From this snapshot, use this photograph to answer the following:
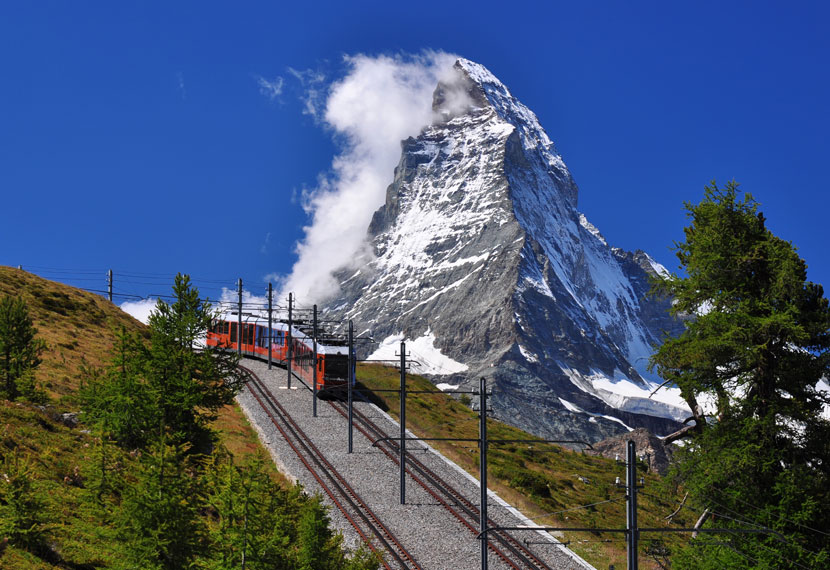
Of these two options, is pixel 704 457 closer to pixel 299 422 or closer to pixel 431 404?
pixel 299 422

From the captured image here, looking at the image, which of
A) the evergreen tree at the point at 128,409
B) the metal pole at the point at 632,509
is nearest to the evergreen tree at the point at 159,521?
the evergreen tree at the point at 128,409

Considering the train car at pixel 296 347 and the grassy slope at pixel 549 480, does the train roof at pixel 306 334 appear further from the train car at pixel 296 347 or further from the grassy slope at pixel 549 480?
the grassy slope at pixel 549 480

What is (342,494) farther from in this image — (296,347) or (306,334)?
(306,334)

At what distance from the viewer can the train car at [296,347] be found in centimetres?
5022

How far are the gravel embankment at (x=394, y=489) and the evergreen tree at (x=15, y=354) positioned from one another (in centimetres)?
1235

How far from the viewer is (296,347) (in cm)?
5628

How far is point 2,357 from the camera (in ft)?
99.5

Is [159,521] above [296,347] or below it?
below

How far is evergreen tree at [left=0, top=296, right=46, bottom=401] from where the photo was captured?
2881 cm

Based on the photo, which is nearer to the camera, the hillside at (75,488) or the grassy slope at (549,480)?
the hillside at (75,488)

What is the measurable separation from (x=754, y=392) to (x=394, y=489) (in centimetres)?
1945

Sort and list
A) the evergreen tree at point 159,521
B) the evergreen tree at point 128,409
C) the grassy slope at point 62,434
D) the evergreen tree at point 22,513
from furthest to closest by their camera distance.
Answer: the evergreen tree at point 128,409
the grassy slope at point 62,434
the evergreen tree at point 22,513
the evergreen tree at point 159,521

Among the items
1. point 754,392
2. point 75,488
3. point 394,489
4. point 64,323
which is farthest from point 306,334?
point 754,392

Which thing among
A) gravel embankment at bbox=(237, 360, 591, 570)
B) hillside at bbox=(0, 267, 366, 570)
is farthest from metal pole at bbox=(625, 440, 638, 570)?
gravel embankment at bbox=(237, 360, 591, 570)
